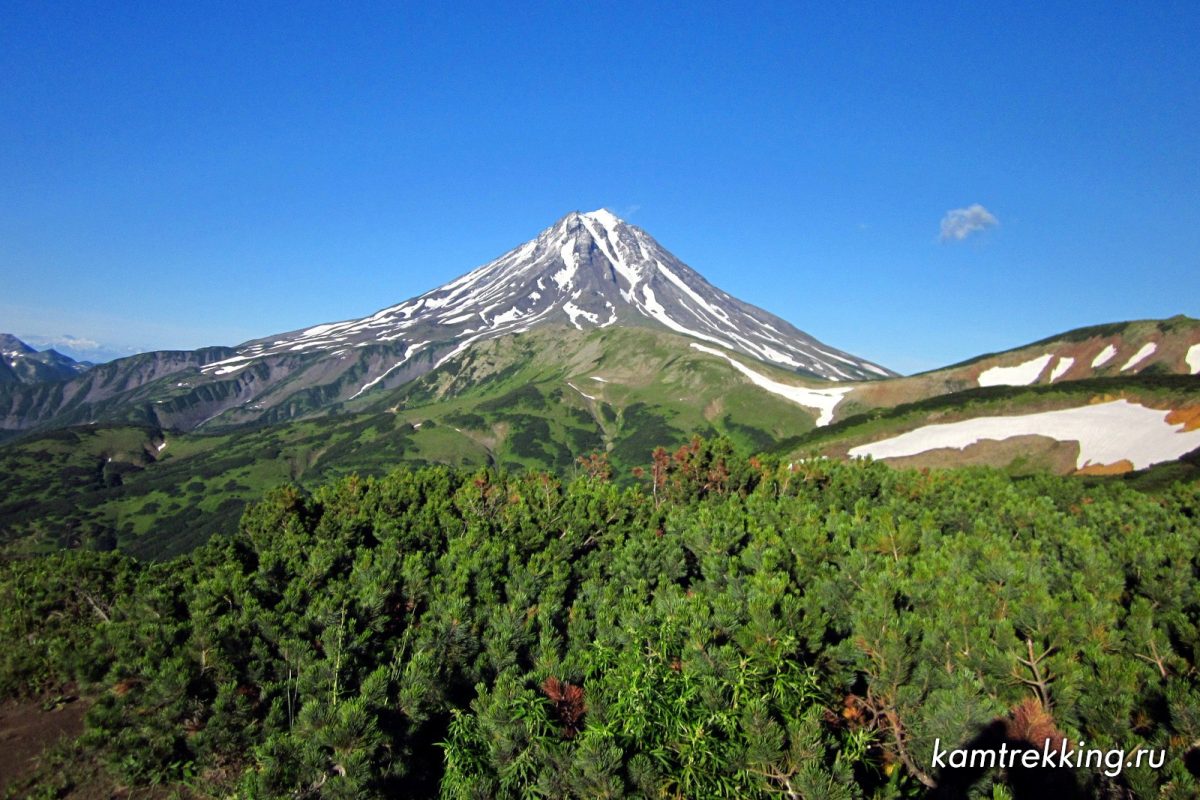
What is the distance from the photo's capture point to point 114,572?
16906 millimetres

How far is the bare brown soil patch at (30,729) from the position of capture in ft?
39.2

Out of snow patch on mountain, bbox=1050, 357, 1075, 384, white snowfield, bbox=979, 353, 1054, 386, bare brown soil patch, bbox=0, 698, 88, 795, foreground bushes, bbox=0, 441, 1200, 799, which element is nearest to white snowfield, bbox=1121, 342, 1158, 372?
snow patch on mountain, bbox=1050, 357, 1075, 384

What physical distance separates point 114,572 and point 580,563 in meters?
13.8

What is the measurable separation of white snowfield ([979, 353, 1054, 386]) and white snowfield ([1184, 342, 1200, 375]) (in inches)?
1109

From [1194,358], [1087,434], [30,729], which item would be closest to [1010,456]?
[1087,434]

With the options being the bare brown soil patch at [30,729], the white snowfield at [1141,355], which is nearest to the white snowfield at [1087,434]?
the bare brown soil patch at [30,729]

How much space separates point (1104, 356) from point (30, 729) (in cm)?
17246

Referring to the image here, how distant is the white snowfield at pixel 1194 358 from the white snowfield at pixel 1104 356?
609 inches

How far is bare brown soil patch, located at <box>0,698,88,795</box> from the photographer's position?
12.0 metres

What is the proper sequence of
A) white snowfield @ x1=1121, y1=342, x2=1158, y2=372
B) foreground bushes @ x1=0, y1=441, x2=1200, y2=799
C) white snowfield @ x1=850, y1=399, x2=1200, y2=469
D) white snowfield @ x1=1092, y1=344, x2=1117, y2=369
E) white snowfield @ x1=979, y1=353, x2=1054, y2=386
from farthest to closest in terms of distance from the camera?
white snowfield @ x1=979, y1=353, x2=1054, y2=386, white snowfield @ x1=1092, y1=344, x2=1117, y2=369, white snowfield @ x1=1121, y1=342, x2=1158, y2=372, white snowfield @ x1=850, y1=399, x2=1200, y2=469, foreground bushes @ x1=0, y1=441, x2=1200, y2=799

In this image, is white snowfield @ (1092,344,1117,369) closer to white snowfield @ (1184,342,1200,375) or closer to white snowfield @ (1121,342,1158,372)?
white snowfield @ (1121,342,1158,372)

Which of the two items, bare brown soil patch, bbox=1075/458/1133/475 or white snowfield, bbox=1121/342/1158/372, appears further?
white snowfield, bbox=1121/342/1158/372

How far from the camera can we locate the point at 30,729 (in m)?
13.0

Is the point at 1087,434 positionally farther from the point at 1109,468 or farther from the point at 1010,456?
the point at 1109,468
